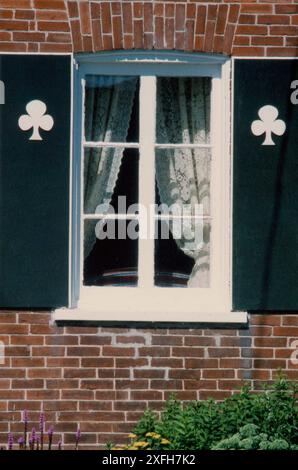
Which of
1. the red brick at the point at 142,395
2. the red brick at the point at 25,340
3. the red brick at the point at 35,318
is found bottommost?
the red brick at the point at 142,395

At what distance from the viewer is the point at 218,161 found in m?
7.45

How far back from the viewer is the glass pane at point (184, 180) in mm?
7496

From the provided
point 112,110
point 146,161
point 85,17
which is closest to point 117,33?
point 85,17

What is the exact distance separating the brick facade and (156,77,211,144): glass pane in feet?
1.16

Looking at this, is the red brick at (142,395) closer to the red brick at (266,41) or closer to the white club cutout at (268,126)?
the white club cutout at (268,126)

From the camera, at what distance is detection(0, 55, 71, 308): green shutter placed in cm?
720

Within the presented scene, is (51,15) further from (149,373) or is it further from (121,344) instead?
(149,373)

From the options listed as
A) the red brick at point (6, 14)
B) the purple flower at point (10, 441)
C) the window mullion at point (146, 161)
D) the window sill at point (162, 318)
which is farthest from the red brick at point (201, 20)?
the purple flower at point (10, 441)

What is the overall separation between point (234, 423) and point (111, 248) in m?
1.77

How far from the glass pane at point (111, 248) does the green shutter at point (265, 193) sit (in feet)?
2.77

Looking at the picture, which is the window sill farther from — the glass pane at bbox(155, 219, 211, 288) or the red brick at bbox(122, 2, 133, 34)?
the red brick at bbox(122, 2, 133, 34)

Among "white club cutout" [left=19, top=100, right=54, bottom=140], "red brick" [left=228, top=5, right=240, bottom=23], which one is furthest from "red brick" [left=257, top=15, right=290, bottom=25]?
"white club cutout" [left=19, top=100, right=54, bottom=140]

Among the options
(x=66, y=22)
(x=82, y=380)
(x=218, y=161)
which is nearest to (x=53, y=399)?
(x=82, y=380)

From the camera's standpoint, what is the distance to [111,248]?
7.46 m
